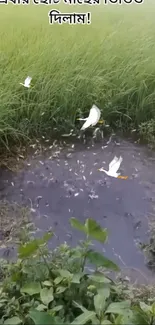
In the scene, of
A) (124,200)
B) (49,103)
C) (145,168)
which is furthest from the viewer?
(49,103)

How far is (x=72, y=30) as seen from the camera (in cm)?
288

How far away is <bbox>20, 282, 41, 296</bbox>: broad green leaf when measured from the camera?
135 cm

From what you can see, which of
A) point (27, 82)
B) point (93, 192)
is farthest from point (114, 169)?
→ point (27, 82)

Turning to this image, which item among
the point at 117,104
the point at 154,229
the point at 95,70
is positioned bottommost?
the point at 154,229

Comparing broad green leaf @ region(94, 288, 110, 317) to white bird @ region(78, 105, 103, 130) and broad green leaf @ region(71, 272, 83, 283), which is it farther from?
white bird @ region(78, 105, 103, 130)

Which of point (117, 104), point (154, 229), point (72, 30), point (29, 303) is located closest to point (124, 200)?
point (154, 229)

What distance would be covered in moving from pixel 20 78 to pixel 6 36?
0.35 m

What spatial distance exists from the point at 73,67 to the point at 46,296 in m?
1.78

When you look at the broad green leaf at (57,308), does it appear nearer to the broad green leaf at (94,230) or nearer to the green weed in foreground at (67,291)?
the green weed in foreground at (67,291)

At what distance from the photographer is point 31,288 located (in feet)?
4.47

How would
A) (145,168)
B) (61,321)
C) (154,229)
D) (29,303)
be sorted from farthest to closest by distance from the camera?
1. (145,168)
2. (154,229)
3. (29,303)
4. (61,321)

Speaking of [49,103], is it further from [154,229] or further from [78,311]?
[78,311]

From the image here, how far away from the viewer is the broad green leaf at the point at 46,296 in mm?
1298

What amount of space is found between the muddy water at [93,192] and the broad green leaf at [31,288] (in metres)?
0.54
